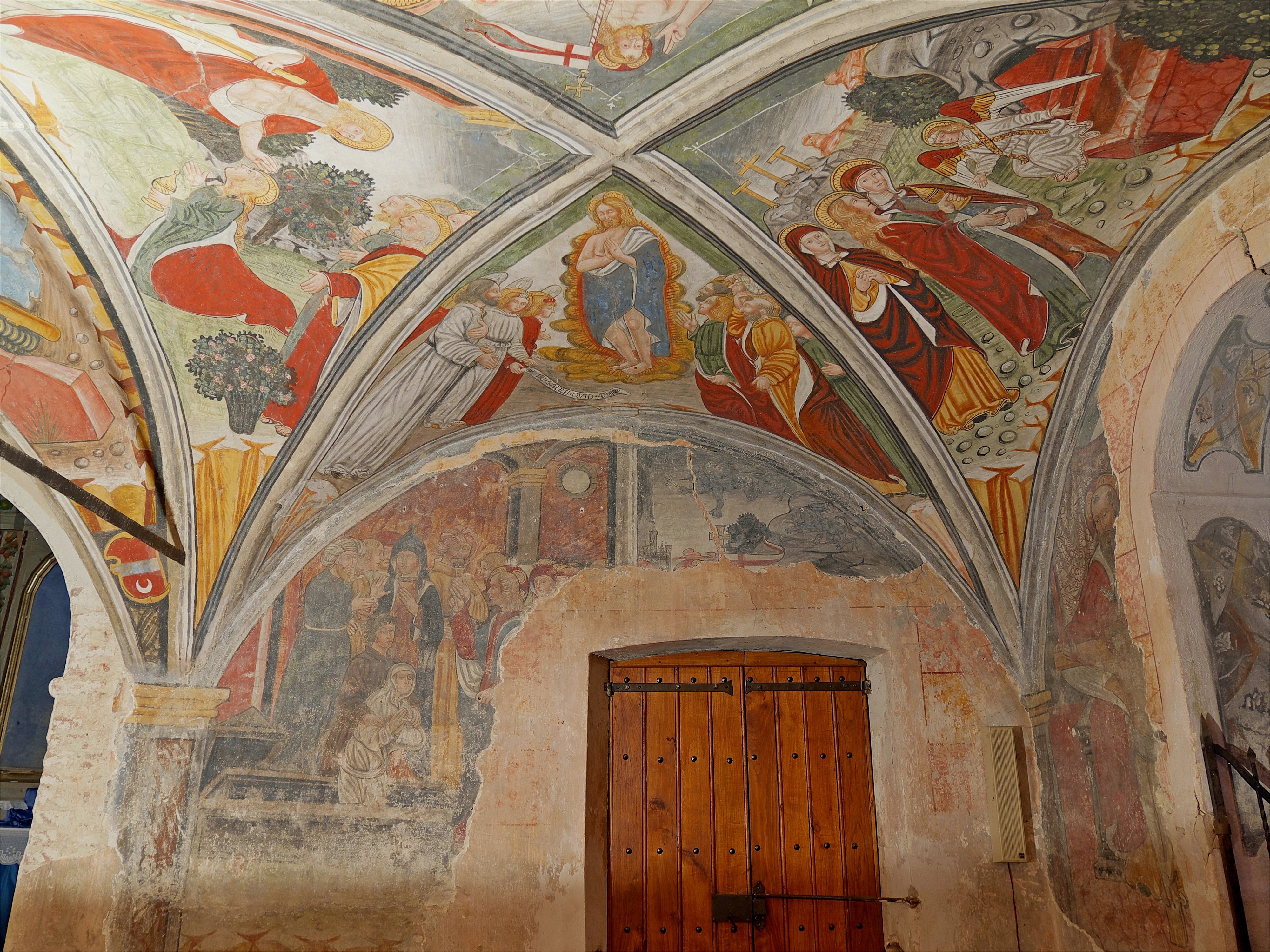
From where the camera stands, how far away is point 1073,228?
4.97 m

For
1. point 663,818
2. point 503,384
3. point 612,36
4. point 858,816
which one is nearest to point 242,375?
point 503,384

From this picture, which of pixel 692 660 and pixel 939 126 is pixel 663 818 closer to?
pixel 692 660

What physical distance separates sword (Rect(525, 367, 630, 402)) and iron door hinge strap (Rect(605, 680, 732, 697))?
2083 millimetres

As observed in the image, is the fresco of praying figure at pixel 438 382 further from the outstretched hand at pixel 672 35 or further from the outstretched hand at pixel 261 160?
the outstretched hand at pixel 672 35

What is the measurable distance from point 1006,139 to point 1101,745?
11.1 feet

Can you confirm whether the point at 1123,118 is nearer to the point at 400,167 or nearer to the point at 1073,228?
the point at 1073,228

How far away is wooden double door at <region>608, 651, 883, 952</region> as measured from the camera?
6.20 metres

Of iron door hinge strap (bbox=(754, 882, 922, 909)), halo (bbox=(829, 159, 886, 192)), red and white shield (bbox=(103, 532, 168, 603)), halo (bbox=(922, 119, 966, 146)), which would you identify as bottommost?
iron door hinge strap (bbox=(754, 882, 922, 909))

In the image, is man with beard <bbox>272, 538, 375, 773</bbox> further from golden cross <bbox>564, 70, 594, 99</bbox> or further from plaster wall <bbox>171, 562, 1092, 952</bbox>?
golden cross <bbox>564, 70, 594, 99</bbox>

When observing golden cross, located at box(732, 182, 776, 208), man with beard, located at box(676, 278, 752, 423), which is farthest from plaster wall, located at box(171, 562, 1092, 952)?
golden cross, located at box(732, 182, 776, 208)

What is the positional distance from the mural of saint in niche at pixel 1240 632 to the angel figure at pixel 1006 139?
2036mm

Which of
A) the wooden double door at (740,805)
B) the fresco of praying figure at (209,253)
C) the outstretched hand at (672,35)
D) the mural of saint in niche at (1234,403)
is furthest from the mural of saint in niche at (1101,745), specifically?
the fresco of praying figure at (209,253)

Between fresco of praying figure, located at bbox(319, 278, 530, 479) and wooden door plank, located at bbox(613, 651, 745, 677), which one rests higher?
Answer: fresco of praying figure, located at bbox(319, 278, 530, 479)

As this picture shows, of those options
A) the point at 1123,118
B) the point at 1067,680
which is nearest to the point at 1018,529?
the point at 1067,680
